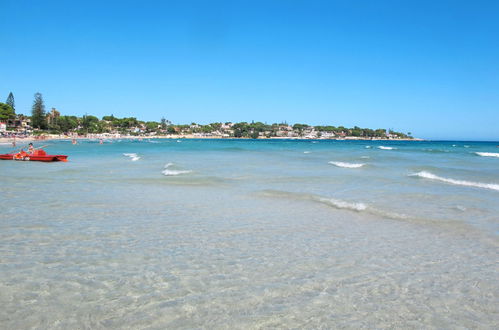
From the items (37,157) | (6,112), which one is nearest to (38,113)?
(6,112)

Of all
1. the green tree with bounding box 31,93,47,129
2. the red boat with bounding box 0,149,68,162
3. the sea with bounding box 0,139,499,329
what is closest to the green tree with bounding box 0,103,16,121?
the green tree with bounding box 31,93,47,129

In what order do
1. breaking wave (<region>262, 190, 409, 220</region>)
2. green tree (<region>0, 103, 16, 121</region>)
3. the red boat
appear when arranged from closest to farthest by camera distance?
breaking wave (<region>262, 190, 409, 220</region>), the red boat, green tree (<region>0, 103, 16, 121</region>)

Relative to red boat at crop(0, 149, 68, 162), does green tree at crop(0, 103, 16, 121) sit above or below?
above

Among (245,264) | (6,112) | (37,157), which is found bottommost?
(245,264)

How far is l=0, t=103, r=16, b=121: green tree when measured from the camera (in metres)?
135

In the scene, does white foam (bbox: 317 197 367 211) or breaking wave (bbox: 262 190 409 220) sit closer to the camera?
breaking wave (bbox: 262 190 409 220)

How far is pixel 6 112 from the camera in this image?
136875mm

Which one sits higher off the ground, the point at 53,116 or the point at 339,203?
the point at 53,116

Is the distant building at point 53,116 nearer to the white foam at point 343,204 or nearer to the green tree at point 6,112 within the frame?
the green tree at point 6,112

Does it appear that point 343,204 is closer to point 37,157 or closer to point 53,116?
point 37,157

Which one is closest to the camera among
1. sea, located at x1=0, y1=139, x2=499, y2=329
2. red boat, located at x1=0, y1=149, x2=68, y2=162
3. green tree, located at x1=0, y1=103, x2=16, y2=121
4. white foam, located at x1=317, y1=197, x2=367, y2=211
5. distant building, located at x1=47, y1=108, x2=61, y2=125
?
sea, located at x1=0, y1=139, x2=499, y2=329

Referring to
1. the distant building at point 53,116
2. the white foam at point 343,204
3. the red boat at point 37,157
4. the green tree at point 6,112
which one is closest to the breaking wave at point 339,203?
the white foam at point 343,204

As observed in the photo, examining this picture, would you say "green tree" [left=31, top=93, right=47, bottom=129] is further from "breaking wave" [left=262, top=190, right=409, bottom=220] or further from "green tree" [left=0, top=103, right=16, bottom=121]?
"breaking wave" [left=262, top=190, right=409, bottom=220]

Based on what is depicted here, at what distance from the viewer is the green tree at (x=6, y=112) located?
135 metres
